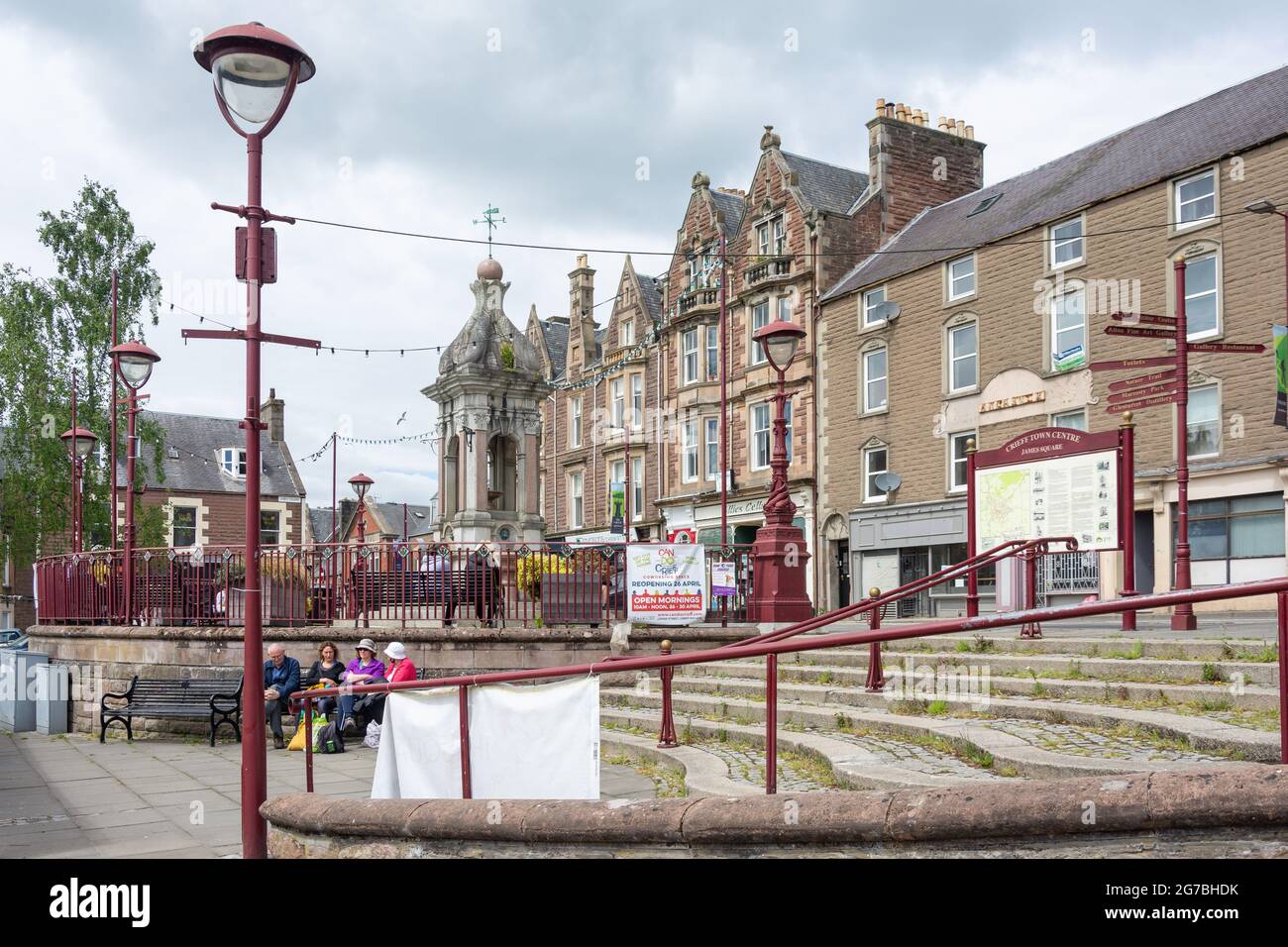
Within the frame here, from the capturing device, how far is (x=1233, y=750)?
6.29 m

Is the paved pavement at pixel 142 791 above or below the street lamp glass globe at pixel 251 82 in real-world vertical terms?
below

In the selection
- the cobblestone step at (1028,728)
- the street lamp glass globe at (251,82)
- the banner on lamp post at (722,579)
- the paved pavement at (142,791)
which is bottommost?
the paved pavement at (142,791)

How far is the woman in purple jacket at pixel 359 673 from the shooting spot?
13125 mm

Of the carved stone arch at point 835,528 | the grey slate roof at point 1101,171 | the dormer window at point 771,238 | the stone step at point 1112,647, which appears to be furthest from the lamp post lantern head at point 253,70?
the dormer window at point 771,238

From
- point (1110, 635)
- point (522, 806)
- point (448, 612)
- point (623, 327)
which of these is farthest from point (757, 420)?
point (522, 806)

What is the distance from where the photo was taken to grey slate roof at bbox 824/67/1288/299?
76.3 feet

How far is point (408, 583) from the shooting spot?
14883 millimetres

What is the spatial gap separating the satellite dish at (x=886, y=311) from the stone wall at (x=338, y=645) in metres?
17.5

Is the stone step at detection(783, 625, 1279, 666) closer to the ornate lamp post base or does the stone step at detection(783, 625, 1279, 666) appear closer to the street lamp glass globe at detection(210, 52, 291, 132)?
the ornate lamp post base

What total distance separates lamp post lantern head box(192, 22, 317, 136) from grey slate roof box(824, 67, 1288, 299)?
20880 mm

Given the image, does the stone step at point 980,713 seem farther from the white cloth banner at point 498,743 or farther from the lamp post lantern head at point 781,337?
the lamp post lantern head at point 781,337
